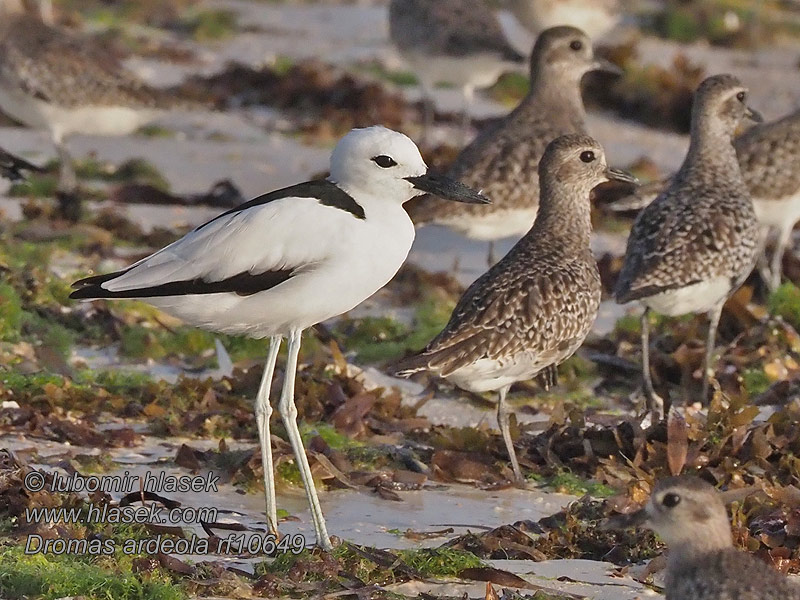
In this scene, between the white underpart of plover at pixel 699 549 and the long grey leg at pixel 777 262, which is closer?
the white underpart of plover at pixel 699 549

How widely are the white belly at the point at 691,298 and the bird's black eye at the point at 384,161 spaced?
2882 mm

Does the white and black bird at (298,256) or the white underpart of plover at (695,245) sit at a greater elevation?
the white underpart of plover at (695,245)

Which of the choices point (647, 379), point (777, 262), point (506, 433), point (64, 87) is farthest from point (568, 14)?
point (506, 433)

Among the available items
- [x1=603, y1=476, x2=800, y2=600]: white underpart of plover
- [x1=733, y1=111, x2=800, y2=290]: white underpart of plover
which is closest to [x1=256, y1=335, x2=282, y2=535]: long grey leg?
[x1=603, y1=476, x2=800, y2=600]: white underpart of plover

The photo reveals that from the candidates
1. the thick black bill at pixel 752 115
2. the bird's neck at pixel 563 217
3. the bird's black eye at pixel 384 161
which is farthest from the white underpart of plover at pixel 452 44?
the bird's black eye at pixel 384 161

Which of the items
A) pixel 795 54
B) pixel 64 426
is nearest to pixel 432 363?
pixel 64 426

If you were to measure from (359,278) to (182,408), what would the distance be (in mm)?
2080

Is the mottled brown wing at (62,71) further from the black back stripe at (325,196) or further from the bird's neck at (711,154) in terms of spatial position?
the black back stripe at (325,196)

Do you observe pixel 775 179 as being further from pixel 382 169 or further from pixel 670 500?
pixel 670 500

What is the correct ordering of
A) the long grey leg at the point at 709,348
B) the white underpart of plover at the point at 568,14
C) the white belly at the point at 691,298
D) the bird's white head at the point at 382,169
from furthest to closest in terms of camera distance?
1. the white underpart of plover at the point at 568,14
2. the long grey leg at the point at 709,348
3. the white belly at the point at 691,298
4. the bird's white head at the point at 382,169

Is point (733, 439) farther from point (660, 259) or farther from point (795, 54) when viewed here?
point (795, 54)

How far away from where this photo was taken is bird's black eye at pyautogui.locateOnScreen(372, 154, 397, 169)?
6.48 meters

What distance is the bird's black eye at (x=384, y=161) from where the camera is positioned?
6.48 meters

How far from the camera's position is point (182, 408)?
316 inches
